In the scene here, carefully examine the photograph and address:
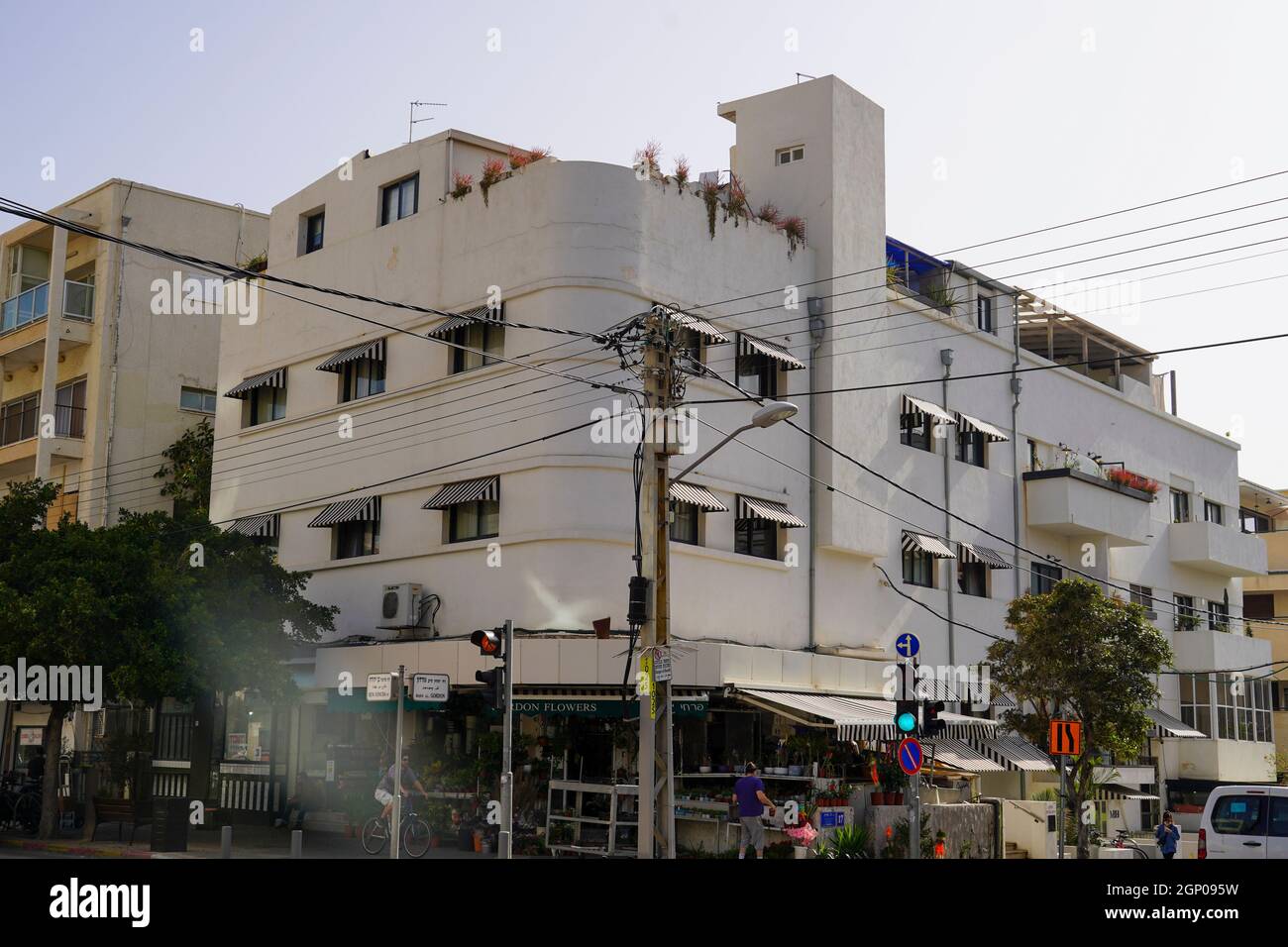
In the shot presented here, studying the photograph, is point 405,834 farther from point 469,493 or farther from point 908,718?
point 908,718

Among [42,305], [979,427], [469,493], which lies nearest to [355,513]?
[469,493]

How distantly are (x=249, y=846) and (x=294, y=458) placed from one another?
968cm

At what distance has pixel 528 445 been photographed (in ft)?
85.9

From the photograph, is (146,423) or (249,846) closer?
(249,846)

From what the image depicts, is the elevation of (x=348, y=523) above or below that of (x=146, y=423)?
below

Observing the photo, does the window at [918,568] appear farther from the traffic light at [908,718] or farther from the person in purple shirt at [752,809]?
the traffic light at [908,718]

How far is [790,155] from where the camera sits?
31000mm

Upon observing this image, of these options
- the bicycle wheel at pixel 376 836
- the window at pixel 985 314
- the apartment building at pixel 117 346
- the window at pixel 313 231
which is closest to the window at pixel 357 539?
the window at pixel 313 231

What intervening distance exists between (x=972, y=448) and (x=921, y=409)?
150 inches
